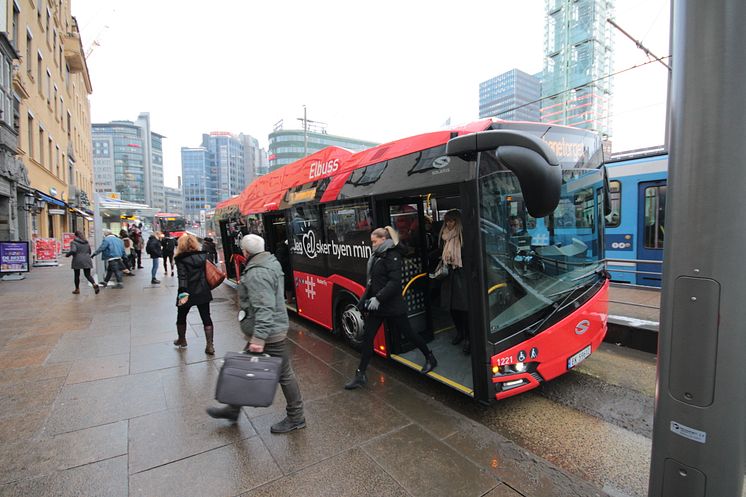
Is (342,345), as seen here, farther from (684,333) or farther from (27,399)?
(684,333)

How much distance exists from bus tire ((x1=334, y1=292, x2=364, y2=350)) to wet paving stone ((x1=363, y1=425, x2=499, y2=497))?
179 centimetres

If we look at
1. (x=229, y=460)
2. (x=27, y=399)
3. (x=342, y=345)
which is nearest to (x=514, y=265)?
(x=229, y=460)

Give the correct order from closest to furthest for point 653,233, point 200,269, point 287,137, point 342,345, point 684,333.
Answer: point 684,333, point 200,269, point 342,345, point 653,233, point 287,137

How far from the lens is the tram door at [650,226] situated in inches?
339

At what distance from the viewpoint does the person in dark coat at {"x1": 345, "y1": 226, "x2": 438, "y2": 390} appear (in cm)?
407

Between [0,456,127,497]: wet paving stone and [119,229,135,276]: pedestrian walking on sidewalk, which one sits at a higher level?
[119,229,135,276]: pedestrian walking on sidewalk

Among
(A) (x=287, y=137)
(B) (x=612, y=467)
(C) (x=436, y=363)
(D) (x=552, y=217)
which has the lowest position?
(B) (x=612, y=467)

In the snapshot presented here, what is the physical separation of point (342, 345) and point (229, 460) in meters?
3.08

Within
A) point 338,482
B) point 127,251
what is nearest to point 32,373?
point 338,482

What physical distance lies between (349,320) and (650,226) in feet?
25.6

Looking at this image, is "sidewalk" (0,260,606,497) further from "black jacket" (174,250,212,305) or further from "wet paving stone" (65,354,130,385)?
"black jacket" (174,250,212,305)

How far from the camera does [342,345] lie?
602 centimetres

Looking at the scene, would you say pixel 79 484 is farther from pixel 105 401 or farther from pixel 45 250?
pixel 45 250

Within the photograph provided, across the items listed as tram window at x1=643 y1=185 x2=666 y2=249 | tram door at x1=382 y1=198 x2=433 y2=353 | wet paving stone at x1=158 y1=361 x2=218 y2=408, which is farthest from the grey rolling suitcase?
tram window at x1=643 y1=185 x2=666 y2=249
